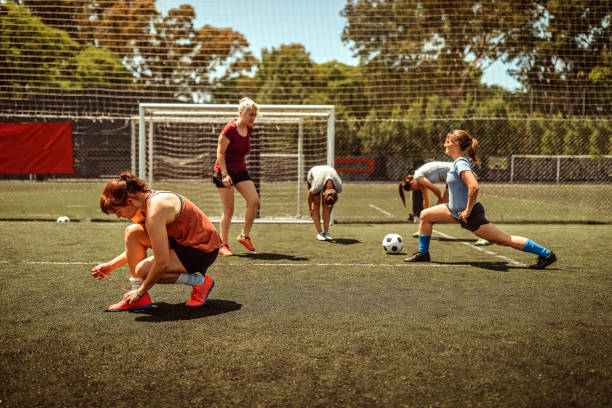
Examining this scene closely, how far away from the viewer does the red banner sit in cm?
1107

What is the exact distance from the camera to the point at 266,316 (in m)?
3.81

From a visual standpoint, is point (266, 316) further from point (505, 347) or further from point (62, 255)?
point (62, 255)

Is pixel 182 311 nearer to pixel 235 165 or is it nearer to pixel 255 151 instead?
pixel 235 165

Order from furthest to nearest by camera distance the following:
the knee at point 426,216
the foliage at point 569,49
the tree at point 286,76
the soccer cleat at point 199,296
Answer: the tree at point 286,76, the foliage at point 569,49, the knee at point 426,216, the soccer cleat at point 199,296

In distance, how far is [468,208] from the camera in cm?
552

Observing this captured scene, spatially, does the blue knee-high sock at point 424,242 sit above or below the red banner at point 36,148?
below

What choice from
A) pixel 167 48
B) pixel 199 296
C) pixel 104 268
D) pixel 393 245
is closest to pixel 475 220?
pixel 393 245

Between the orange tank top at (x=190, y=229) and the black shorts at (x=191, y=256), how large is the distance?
30mm

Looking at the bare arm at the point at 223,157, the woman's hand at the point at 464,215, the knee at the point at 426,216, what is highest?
the bare arm at the point at 223,157

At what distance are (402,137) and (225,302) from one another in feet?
102

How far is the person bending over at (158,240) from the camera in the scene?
347 cm

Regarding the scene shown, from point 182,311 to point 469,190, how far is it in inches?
124

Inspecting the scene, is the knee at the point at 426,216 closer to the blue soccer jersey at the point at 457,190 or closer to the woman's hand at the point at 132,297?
the blue soccer jersey at the point at 457,190

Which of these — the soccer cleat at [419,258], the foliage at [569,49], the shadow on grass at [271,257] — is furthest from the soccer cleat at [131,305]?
the foliage at [569,49]
